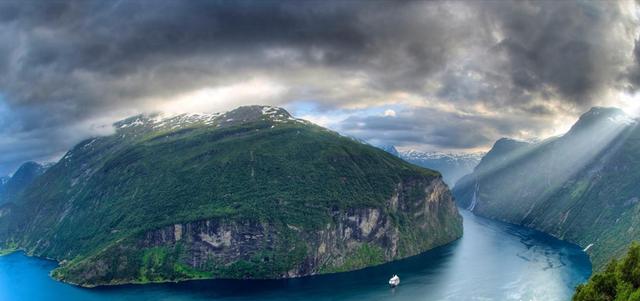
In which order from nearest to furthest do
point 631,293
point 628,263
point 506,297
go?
point 631,293, point 628,263, point 506,297

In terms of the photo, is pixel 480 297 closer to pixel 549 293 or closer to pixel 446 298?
pixel 446 298

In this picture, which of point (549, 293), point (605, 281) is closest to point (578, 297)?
point (605, 281)

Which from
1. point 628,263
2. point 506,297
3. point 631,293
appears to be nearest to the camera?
point 631,293

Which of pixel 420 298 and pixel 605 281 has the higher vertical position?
pixel 605 281

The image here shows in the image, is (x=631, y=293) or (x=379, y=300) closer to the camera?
(x=631, y=293)

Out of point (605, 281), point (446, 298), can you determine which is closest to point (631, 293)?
point (605, 281)

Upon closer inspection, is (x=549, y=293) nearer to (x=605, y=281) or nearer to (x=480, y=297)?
(x=480, y=297)
